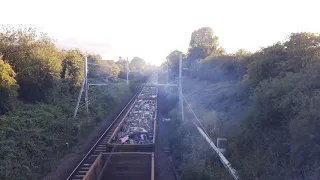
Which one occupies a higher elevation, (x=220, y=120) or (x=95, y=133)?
(x=220, y=120)

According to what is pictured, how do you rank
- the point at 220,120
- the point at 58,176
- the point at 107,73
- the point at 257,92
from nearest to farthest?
the point at 257,92, the point at 58,176, the point at 220,120, the point at 107,73

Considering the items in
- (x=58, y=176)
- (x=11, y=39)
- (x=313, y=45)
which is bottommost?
(x=58, y=176)

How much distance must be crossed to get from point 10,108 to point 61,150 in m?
3.57

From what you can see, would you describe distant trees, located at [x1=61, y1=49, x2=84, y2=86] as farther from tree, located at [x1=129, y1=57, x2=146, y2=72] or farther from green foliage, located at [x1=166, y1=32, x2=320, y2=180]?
tree, located at [x1=129, y1=57, x2=146, y2=72]

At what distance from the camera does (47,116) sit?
15.8 meters

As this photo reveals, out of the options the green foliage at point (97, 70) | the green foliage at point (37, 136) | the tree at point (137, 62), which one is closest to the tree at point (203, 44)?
the green foliage at point (97, 70)

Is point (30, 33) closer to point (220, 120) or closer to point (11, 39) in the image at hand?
point (11, 39)

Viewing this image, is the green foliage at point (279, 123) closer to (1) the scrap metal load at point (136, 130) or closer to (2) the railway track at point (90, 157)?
(1) the scrap metal load at point (136, 130)

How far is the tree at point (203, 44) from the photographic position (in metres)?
46.0

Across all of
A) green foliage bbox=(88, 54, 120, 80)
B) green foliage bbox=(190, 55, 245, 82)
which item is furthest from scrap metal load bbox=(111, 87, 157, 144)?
green foliage bbox=(88, 54, 120, 80)

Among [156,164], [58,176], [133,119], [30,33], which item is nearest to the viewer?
[58,176]

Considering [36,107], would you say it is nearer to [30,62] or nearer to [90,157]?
[30,62]

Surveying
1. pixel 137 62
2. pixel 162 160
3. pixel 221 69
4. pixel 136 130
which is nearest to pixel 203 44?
pixel 221 69

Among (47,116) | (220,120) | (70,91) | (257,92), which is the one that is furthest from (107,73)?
(257,92)
